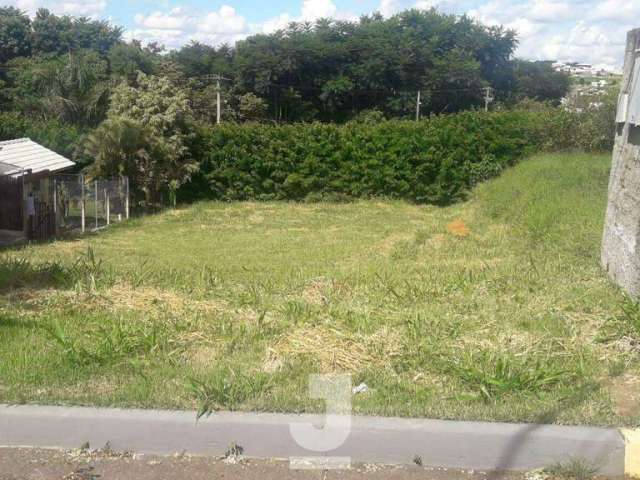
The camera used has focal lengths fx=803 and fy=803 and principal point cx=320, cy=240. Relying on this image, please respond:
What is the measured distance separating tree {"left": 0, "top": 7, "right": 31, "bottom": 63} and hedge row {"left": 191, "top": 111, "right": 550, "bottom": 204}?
34.0 m

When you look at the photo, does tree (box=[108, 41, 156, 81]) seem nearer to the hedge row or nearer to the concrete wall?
the hedge row

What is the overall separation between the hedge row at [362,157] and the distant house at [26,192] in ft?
Result: 24.0

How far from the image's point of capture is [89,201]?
991 inches

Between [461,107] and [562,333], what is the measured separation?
55643mm

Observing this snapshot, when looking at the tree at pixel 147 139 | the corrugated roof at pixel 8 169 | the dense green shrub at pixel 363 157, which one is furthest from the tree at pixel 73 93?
the corrugated roof at pixel 8 169

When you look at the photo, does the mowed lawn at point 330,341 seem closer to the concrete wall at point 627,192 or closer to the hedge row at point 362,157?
the concrete wall at point 627,192

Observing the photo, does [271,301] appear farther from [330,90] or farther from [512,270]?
[330,90]

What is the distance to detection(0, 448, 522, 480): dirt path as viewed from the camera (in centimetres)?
370

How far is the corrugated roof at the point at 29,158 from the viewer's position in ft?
72.8

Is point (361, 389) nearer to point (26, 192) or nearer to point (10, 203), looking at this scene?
point (26, 192)

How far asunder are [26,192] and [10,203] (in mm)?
510

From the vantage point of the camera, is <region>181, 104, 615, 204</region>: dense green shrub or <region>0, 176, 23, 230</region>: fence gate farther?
<region>181, 104, 615, 204</region>: dense green shrub

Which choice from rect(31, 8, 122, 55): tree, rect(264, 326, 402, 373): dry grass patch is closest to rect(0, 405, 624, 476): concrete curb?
rect(264, 326, 402, 373): dry grass patch

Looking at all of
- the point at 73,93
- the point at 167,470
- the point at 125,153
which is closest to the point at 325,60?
the point at 73,93
